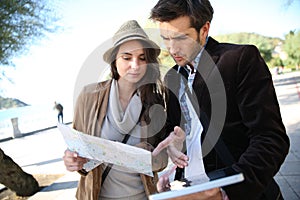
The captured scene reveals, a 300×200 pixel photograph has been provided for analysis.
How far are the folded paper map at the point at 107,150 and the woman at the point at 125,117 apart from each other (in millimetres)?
182

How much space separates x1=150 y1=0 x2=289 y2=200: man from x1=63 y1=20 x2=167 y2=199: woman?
0.26 meters

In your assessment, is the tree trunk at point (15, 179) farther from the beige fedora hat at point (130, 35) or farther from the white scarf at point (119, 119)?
the beige fedora hat at point (130, 35)

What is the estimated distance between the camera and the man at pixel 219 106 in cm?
80

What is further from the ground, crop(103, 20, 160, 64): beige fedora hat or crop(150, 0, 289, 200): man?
crop(103, 20, 160, 64): beige fedora hat

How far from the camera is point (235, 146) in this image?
95 cm

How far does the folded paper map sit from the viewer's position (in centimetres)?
111

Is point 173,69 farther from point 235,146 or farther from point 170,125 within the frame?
point 235,146

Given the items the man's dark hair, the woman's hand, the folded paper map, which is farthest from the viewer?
the woman's hand

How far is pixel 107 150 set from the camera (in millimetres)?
1152

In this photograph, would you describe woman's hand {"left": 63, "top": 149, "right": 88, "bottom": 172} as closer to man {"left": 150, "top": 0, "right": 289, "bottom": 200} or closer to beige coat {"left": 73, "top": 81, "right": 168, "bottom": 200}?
beige coat {"left": 73, "top": 81, "right": 168, "bottom": 200}

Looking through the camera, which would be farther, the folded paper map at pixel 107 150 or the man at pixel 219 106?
the folded paper map at pixel 107 150

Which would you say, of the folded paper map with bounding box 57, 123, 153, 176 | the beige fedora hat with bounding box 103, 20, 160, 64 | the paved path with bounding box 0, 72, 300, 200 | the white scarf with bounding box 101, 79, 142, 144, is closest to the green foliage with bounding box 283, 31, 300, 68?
the paved path with bounding box 0, 72, 300, 200

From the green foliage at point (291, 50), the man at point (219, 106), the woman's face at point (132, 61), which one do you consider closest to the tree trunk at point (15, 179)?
the woman's face at point (132, 61)

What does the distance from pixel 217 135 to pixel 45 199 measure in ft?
12.7
